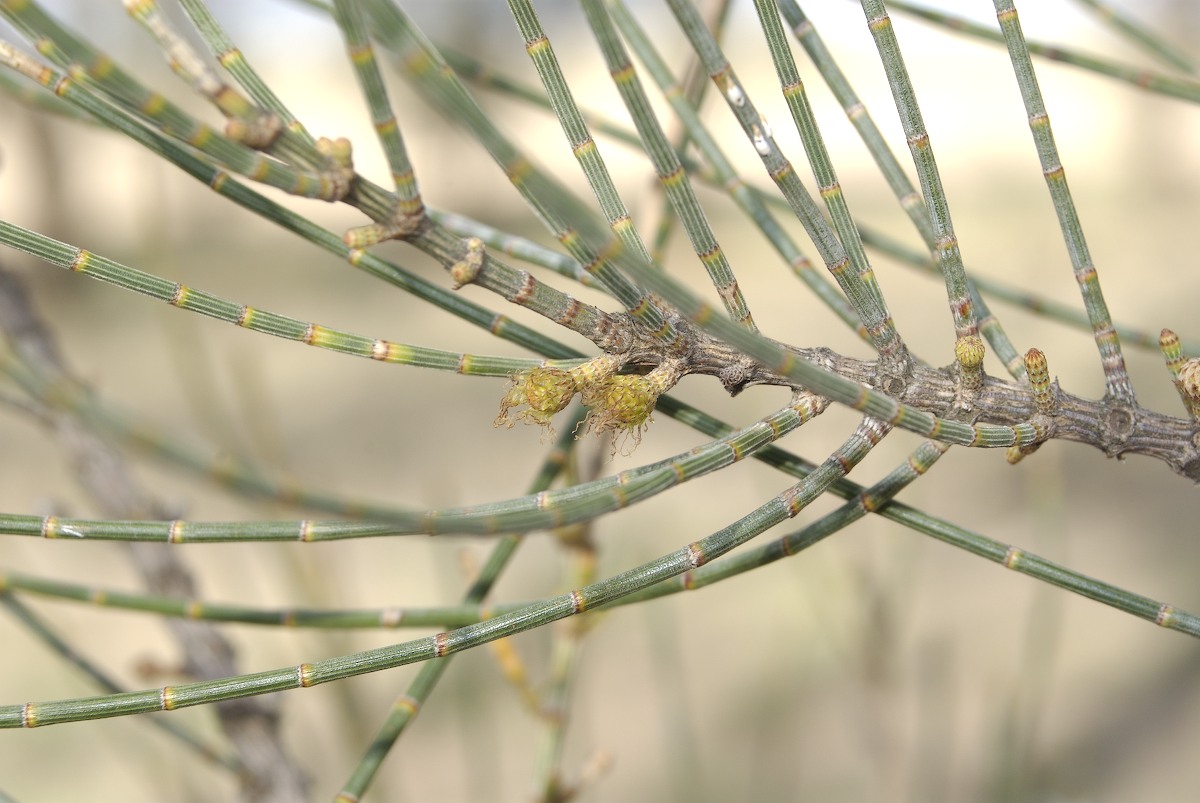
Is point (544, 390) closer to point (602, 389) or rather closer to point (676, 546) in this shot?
point (602, 389)

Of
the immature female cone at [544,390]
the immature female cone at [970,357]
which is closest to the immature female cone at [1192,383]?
the immature female cone at [970,357]

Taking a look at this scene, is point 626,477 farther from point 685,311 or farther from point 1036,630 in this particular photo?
point 1036,630

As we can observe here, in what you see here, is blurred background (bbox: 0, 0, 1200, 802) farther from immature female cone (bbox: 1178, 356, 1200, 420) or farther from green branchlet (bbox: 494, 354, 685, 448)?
immature female cone (bbox: 1178, 356, 1200, 420)

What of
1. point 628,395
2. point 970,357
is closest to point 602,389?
point 628,395

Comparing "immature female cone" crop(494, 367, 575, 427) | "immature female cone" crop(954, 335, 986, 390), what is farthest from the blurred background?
"immature female cone" crop(954, 335, 986, 390)

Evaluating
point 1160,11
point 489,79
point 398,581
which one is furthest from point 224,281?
point 1160,11

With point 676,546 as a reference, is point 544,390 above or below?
below

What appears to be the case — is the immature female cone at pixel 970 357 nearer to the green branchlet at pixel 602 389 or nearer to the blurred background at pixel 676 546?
the green branchlet at pixel 602 389

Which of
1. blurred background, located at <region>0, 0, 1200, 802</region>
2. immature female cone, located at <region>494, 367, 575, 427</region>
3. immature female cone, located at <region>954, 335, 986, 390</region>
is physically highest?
blurred background, located at <region>0, 0, 1200, 802</region>
